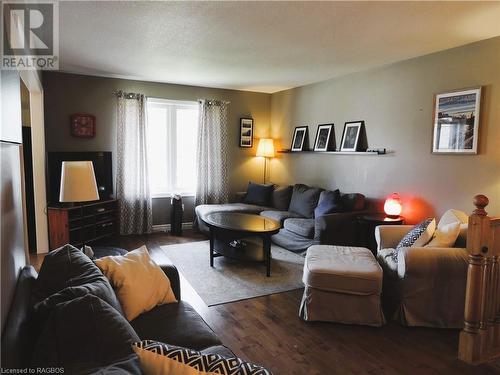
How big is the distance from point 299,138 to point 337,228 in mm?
2157

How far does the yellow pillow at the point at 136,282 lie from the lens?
191cm

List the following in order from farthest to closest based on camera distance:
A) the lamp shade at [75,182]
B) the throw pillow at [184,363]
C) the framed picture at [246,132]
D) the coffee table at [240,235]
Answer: the framed picture at [246,132] < the coffee table at [240,235] < the lamp shade at [75,182] < the throw pillow at [184,363]

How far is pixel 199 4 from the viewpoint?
2.52 m

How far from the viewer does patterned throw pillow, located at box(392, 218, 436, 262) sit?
2.91 metres

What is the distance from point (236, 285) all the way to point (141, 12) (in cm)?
262

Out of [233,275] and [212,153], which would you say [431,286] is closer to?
[233,275]

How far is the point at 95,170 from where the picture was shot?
5.00 metres

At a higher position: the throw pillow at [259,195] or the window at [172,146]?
the window at [172,146]

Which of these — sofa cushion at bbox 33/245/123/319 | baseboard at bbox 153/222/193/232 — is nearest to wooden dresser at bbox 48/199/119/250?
baseboard at bbox 153/222/193/232

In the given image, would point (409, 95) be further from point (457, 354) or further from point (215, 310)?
point (215, 310)

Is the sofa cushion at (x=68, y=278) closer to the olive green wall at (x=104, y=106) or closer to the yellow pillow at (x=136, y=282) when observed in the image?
the yellow pillow at (x=136, y=282)

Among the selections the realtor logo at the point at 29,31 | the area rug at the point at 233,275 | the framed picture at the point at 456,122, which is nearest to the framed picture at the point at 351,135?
the framed picture at the point at 456,122

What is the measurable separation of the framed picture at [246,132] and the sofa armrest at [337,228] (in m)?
2.69

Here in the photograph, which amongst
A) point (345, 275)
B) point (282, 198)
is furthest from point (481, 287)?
point (282, 198)
